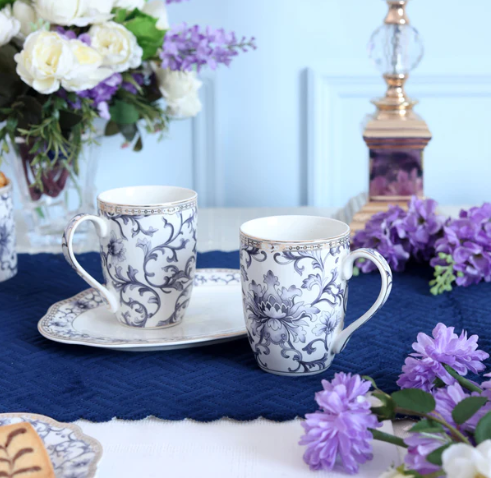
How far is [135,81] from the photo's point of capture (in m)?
0.97

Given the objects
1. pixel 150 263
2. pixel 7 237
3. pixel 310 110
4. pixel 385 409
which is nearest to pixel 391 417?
pixel 385 409

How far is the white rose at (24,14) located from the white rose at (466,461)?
0.76m

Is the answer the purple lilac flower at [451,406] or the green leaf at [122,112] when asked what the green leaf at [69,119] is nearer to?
the green leaf at [122,112]

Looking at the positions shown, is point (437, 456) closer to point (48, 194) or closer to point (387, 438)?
point (387, 438)

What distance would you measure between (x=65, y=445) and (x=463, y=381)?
0.27 m

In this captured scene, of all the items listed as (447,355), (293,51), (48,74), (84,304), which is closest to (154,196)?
(84,304)

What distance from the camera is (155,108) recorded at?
1.02 metres

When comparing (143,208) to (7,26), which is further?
(7,26)

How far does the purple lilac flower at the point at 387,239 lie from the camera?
860 mm

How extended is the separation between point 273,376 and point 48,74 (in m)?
0.48

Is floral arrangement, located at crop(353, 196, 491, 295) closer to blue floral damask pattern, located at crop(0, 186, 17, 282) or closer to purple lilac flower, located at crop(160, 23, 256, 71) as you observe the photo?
purple lilac flower, located at crop(160, 23, 256, 71)

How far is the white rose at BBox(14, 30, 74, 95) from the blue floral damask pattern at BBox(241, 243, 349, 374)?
0.40m

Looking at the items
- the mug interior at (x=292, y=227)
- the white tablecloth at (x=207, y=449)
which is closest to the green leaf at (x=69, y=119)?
the mug interior at (x=292, y=227)

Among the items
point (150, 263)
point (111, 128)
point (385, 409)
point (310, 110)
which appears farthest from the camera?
point (310, 110)
